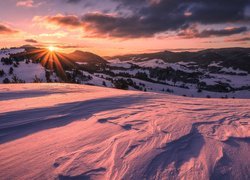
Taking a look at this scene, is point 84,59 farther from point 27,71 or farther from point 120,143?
point 120,143

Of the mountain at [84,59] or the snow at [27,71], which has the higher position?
the mountain at [84,59]

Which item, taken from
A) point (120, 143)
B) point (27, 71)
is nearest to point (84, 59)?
point (27, 71)

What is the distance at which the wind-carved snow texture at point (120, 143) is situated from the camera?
2.19 meters

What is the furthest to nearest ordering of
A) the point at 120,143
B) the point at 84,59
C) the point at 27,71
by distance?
the point at 84,59
the point at 27,71
the point at 120,143

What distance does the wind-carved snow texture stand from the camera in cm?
219

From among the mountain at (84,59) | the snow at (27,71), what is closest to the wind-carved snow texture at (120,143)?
the snow at (27,71)

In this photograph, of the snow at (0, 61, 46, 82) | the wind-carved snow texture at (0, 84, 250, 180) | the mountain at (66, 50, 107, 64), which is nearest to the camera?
the wind-carved snow texture at (0, 84, 250, 180)

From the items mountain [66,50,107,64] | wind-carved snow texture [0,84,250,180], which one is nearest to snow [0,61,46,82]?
wind-carved snow texture [0,84,250,180]

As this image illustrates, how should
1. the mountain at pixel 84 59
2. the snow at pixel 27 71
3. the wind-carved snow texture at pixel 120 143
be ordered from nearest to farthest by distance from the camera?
the wind-carved snow texture at pixel 120 143 < the snow at pixel 27 71 < the mountain at pixel 84 59

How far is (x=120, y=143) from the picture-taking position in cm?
279

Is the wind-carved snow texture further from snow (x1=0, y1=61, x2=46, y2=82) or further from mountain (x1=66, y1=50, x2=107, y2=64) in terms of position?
mountain (x1=66, y1=50, x2=107, y2=64)

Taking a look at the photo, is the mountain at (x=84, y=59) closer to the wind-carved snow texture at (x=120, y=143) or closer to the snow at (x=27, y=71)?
the snow at (x=27, y=71)

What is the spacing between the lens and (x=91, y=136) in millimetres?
3021

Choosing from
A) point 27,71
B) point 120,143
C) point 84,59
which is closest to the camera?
point 120,143
